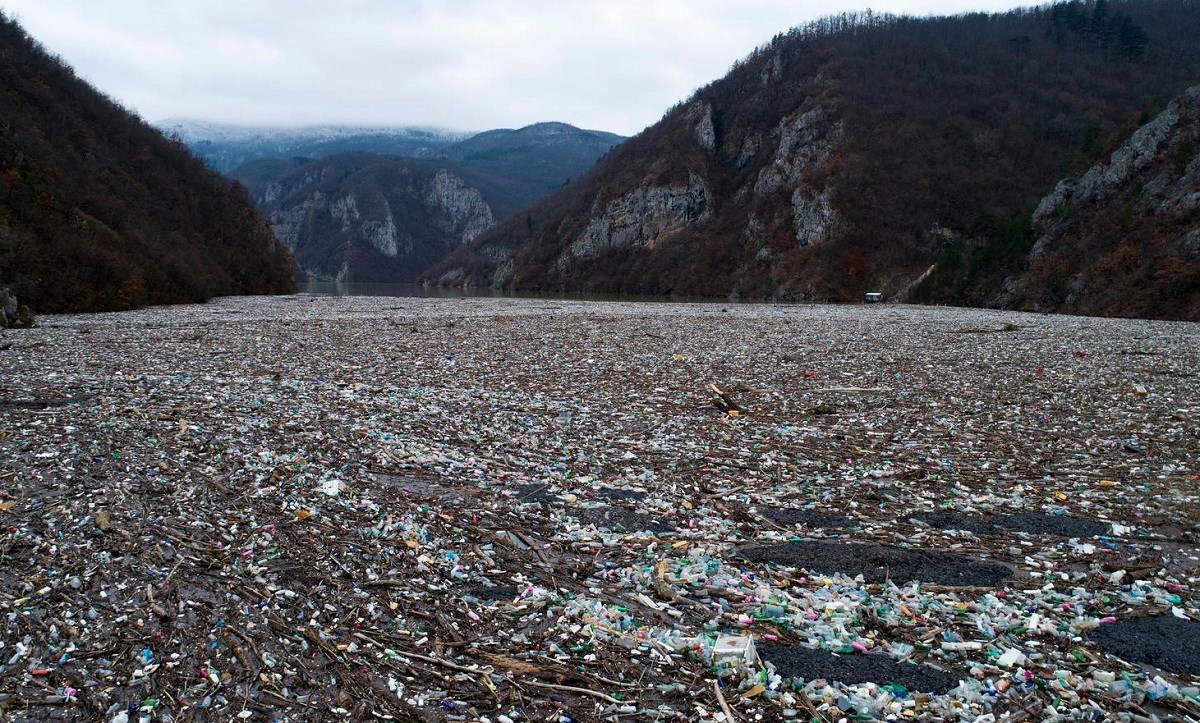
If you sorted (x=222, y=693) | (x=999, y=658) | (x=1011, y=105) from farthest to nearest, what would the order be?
(x=1011, y=105)
(x=999, y=658)
(x=222, y=693)

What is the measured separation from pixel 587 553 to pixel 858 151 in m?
120

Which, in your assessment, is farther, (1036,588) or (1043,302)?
(1043,302)

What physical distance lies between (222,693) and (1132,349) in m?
25.8

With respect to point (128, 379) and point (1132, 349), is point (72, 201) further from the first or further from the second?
point (1132, 349)

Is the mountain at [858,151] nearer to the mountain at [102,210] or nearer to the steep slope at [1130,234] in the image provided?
the steep slope at [1130,234]

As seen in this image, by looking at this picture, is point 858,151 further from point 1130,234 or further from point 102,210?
point 102,210

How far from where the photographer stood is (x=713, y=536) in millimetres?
6855

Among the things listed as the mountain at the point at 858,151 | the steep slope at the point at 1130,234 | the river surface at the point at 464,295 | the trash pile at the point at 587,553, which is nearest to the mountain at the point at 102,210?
the river surface at the point at 464,295

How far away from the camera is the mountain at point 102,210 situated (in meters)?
32.4

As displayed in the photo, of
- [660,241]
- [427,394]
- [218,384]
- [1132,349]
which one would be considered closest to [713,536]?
[427,394]

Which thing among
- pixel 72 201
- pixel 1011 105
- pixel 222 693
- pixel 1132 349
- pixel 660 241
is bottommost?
pixel 222 693

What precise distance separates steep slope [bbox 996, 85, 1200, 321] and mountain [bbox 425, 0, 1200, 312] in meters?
7.60

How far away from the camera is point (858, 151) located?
363ft

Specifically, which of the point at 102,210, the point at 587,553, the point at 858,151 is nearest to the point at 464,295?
the point at 102,210
